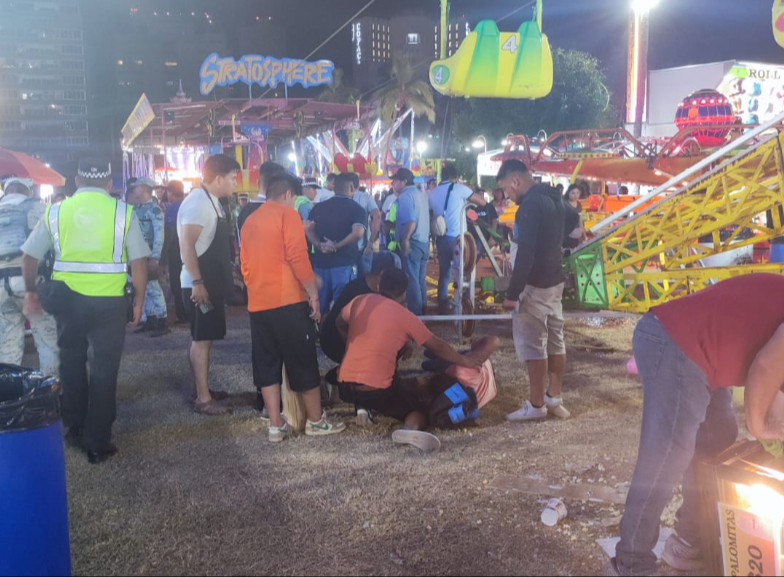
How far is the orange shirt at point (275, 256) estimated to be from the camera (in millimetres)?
4742

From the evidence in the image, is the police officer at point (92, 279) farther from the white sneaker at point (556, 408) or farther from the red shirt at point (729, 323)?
the red shirt at point (729, 323)

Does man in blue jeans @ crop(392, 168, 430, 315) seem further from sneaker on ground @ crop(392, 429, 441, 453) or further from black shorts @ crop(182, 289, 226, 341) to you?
sneaker on ground @ crop(392, 429, 441, 453)

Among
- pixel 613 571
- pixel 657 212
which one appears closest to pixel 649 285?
pixel 657 212

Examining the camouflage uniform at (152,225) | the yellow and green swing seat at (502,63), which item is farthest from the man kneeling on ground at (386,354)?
the yellow and green swing seat at (502,63)

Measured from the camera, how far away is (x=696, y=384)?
2.62 metres

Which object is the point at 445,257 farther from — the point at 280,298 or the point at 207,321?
the point at 280,298

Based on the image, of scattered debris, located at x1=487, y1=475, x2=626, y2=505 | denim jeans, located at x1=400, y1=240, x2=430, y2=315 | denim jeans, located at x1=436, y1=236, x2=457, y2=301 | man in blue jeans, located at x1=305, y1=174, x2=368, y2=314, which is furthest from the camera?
denim jeans, located at x1=436, y1=236, x2=457, y2=301

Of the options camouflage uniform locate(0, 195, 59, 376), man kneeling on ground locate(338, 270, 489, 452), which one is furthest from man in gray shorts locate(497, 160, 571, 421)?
camouflage uniform locate(0, 195, 59, 376)

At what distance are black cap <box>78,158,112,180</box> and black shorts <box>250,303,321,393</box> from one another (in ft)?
4.54

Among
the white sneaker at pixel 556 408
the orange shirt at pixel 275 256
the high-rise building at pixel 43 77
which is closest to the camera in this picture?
the orange shirt at pixel 275 256

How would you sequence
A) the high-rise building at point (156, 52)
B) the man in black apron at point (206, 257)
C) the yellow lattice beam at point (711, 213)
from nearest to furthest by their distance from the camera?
1. the man in black apron at point (206, 257)
2. the yellow lattice beam at point (711, 213)
3. the high-rise building at point (156, 52)

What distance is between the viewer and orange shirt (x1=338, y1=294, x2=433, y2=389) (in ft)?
15.8

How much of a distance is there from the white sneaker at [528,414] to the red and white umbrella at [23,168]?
8818 millimetres

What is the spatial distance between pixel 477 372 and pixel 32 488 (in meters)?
3.28
